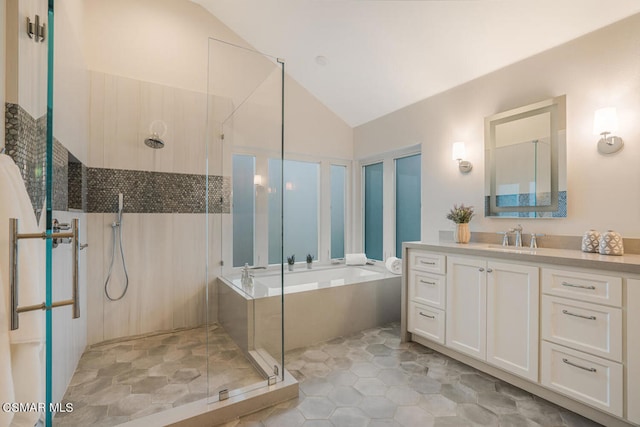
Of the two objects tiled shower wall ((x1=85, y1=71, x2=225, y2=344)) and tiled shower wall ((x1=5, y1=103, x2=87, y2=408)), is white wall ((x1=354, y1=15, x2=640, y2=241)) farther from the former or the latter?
tiled shower wall ((x1=5, y1=103, x2=87, y2=408))

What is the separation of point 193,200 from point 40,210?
6.23ft

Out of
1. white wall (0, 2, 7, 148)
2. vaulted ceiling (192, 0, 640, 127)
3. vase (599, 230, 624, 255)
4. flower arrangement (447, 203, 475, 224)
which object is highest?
vaulted ceiling (192, 0, 640, 127)

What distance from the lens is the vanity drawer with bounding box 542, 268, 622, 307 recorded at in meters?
1.54

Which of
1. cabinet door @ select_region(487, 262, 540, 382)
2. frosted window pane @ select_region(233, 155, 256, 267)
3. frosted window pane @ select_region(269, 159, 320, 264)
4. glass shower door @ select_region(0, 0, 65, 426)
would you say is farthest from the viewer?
frosted window pane @ select_region(269, 159, 320, 264)

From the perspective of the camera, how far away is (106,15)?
109 inches

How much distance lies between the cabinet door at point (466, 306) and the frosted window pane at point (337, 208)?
201cm

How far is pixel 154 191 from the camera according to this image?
9.57ft

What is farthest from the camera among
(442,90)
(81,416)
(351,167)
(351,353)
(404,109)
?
(351,167)

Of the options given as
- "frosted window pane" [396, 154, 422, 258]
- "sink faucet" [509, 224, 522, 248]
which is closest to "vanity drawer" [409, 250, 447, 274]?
"sink faucet" [509, 224, 522, 248]

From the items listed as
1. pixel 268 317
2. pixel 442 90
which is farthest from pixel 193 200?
pixel 442 90

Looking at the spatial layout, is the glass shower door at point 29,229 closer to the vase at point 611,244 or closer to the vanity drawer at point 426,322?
the vanity drawer at point 426,322

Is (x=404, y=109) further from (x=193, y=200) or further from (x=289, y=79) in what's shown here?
(x=193, y=200)

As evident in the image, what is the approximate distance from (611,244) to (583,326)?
1.82ft

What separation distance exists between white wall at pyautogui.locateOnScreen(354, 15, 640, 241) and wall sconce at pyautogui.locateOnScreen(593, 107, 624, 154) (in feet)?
0.15
